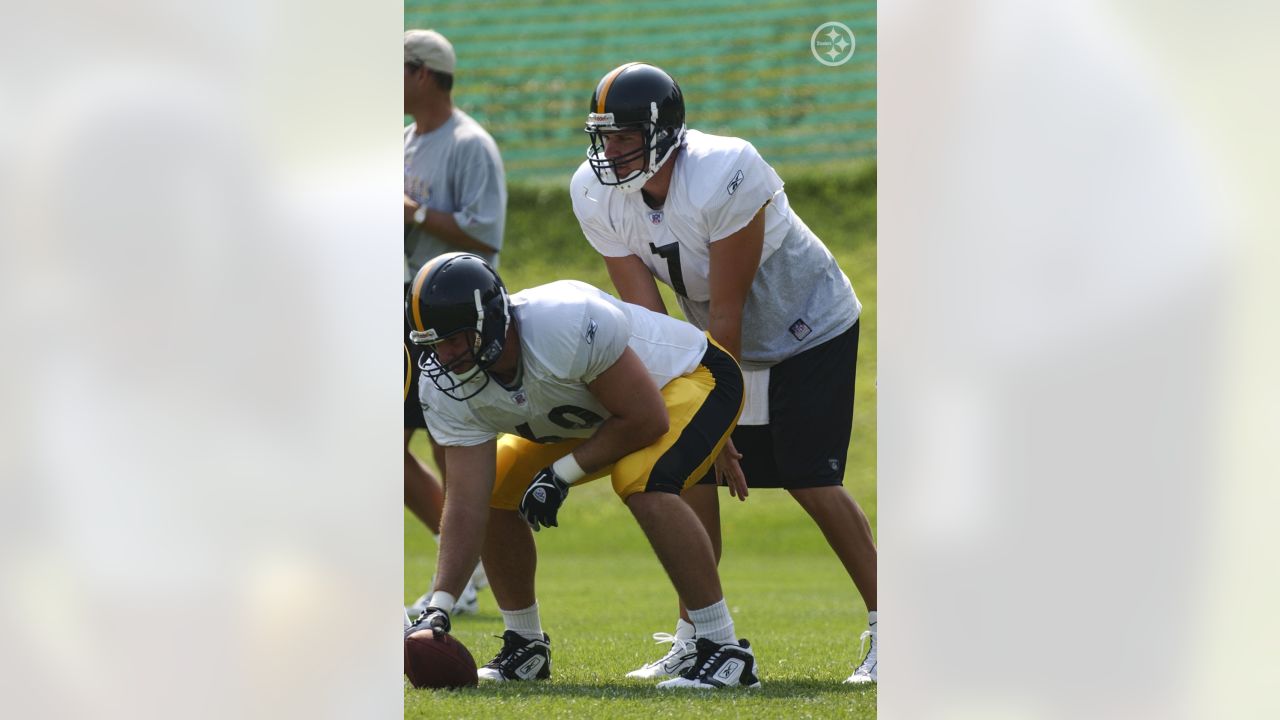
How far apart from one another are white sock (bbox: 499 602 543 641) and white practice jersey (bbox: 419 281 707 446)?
0.43 meters

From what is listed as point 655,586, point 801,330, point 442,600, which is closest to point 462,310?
point 442,600

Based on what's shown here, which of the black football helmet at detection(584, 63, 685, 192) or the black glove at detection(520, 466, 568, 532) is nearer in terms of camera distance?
the black glove at detection(520, 466, 568, 532)

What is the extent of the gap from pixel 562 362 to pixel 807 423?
84cm

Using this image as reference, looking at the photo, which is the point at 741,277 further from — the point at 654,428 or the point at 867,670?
the point at 867,670

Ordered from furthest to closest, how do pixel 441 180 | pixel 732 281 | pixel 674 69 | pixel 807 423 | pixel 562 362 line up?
pixel 674 69
pixel 441 180
pixel 807 423
pixel 732 281
pixel 562 362

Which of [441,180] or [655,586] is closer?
[441,180]

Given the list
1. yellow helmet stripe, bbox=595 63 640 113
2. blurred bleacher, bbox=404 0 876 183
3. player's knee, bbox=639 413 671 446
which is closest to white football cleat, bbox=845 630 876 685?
player's knee, bbox=639 413 671 446

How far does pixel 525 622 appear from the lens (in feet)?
11.1

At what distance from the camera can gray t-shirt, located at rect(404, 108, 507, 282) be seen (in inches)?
195

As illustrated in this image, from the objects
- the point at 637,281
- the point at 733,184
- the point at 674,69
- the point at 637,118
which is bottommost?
the point at 637,281

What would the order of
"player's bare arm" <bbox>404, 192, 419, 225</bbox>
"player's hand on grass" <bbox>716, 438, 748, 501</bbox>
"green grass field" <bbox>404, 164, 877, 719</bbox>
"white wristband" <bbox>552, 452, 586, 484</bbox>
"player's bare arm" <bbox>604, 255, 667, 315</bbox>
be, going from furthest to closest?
"player's bare arm" <bbox>404, 192, 419, 225</bbox> → "player's bare arm" <bbox>604, 255, 667, 315</bbox> → "player's hand on grass" <bbox>716, 438, 748, 501</bbox> → "white wristband" <bbox>552, 452, 586, 484</bbox> → "green grass field" <bbox>404, 164, 877, 719</bbox>

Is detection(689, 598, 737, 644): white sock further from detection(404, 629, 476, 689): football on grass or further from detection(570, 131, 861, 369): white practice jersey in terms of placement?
detection(570, 131, 861, 369): white practice jersey
